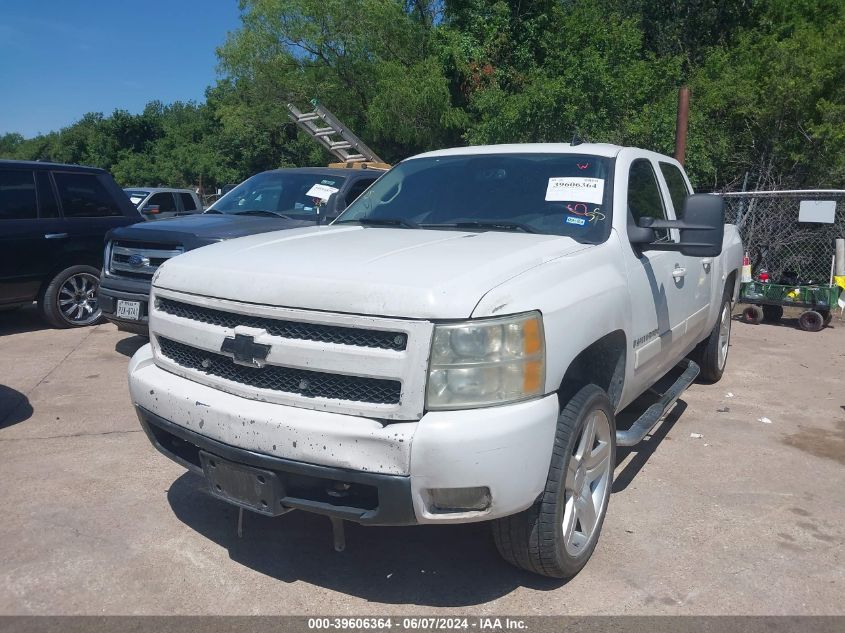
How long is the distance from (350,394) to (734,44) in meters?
21.3

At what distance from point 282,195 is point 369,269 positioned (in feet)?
16.5

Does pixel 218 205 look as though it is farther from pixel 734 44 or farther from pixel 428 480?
pixel 734 44

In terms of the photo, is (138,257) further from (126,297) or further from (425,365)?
(425,365)

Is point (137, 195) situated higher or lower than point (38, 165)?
lower

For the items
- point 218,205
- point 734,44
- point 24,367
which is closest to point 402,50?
point 734,44

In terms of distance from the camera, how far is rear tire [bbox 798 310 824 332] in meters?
9.03

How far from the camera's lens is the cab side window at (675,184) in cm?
500

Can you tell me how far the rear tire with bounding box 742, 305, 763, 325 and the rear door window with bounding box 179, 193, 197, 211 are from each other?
32.8 feet

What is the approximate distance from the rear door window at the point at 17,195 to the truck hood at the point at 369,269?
5377mm

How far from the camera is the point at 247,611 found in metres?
2.93

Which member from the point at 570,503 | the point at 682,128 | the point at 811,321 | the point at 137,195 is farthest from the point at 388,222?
the point at 137,195

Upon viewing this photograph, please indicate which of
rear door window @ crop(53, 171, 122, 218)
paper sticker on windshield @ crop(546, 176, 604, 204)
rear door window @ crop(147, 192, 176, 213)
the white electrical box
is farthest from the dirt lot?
rear door window @ crop(147, 192, 176, 213)

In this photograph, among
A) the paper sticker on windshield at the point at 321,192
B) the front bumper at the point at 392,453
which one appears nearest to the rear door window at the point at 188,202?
the paper sticker on windshield at the point at 321,192

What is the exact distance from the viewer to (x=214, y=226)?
21.2ft
